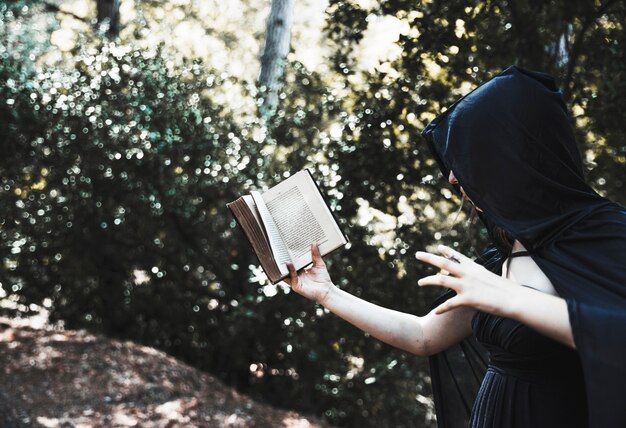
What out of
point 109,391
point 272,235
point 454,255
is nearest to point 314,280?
point 272,235

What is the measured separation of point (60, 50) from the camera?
8.25 m

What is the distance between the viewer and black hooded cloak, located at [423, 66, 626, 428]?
2059 millimetres

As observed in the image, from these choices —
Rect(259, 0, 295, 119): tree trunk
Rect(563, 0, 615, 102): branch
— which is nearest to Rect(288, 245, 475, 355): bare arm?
Rect(563, 0, 615, 102): branch

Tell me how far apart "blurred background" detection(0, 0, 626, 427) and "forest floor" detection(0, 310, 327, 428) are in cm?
56

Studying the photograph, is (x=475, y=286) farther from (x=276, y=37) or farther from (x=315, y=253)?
(x=276, y=37)

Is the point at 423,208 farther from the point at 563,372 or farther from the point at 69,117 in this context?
A: the point at 69,117

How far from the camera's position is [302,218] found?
2816 mm

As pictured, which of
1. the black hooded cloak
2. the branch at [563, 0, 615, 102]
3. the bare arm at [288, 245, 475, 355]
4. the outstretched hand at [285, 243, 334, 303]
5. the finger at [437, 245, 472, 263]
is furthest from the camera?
the branch at [563, 0, 615, 102]

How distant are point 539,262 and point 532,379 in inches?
14.5

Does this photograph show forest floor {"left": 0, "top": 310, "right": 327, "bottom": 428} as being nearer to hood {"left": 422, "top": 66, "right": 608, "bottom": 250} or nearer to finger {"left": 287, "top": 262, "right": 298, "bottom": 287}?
finger {"left": 287, "top": 262, "right": 298, "bottom": 287}

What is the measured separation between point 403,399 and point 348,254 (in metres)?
1.51

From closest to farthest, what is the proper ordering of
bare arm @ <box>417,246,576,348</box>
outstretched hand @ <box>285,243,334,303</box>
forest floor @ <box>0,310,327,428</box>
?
bare arm @ <box>417,246,576,348</box> → outstretched hand @ <box>285,243,334,303</box> → forest floor @ <box>0,310,327,428</box>

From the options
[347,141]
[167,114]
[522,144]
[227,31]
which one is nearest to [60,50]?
[167,114]

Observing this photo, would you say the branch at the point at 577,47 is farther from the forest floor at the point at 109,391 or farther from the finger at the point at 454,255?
the forest floor at the point at 109,391
